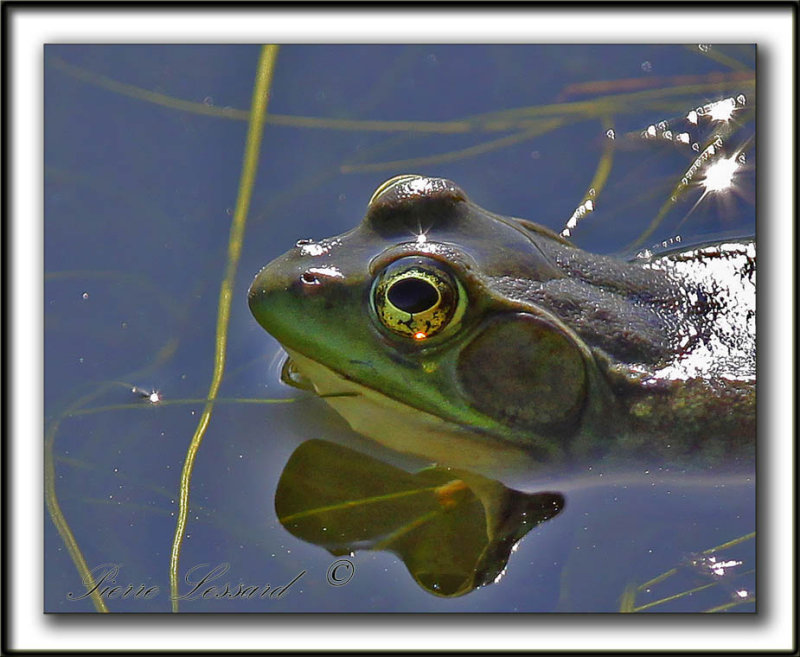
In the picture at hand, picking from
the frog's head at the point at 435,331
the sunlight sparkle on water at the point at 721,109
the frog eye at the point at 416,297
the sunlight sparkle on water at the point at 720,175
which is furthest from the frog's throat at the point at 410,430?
the sunlight sparkle on water at the point at 721,109

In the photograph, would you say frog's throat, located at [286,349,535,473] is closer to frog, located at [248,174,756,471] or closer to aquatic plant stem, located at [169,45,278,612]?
frog, located at [248,174,756,471]

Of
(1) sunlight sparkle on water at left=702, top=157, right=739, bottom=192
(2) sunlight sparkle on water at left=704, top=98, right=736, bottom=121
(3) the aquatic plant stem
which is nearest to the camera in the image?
(3) the aquatic plant stem

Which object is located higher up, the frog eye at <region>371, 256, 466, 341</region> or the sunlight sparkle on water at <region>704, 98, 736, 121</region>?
the sunlight sparkle on water at <region>704, 98, 736, 121</region>

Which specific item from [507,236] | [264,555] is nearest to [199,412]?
[264,555]

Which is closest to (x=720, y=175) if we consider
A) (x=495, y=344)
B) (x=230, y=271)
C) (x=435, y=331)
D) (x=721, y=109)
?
(x=721, y=109)

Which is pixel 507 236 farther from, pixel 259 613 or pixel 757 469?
pixel 259 613

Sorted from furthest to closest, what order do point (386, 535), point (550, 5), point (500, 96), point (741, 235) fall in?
1. point (500, 96)
2. point (741, 235)
3. point (550, 5)
4. point (386, 535)

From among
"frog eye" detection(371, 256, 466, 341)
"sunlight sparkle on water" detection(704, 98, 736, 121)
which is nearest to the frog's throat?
"frog eye" detection(371, 256, 466, 341)

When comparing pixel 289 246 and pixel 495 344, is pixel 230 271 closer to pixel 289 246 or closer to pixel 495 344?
pixel 289 246

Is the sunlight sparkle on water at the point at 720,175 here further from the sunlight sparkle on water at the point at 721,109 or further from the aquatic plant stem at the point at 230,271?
the aquatic plant stem at the point at 230,271
